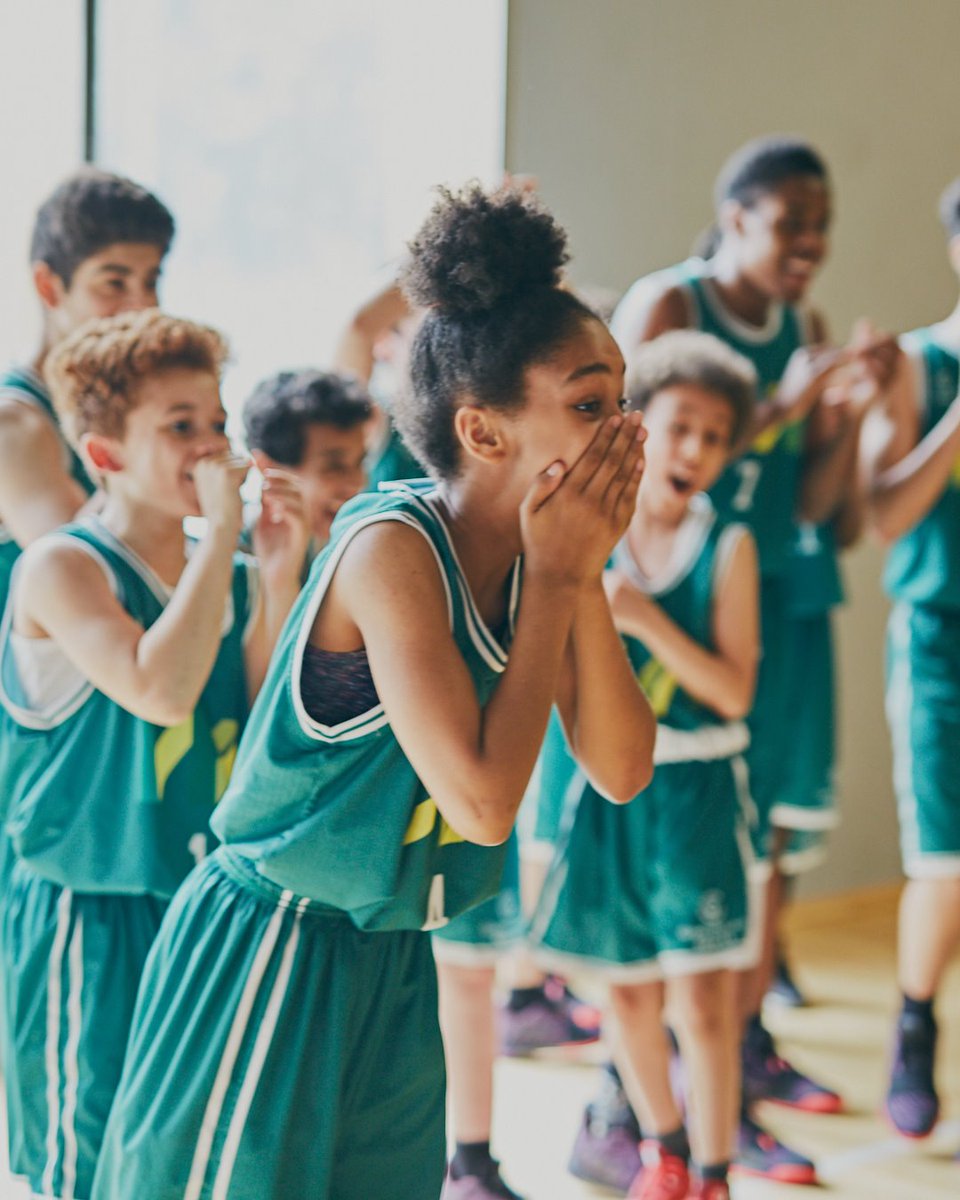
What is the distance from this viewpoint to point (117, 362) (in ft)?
6.15

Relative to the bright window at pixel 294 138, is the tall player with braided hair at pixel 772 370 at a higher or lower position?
lower

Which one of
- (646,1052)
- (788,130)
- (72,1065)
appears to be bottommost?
(646,1052)

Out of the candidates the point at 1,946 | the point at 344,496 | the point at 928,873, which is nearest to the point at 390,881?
the point at 1,946

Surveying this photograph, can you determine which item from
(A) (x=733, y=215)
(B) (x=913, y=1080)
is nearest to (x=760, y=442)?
(A) (x=733, y=215)

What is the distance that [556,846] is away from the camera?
7.84 ft

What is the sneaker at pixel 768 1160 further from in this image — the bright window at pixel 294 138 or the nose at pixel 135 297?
the bright window at pixel 294 138

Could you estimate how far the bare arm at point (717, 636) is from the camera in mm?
2250

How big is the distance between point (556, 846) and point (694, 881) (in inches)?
8.5

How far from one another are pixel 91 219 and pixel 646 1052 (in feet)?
4.60

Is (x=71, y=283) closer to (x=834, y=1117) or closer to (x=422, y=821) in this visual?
(x=422, y=821)

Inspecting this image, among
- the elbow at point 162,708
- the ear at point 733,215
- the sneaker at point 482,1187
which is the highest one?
the ear at point 733,215

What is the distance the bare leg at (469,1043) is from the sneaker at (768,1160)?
19.6 inches

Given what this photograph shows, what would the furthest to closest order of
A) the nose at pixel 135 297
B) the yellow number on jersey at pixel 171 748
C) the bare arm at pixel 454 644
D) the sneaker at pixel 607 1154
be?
the sneaker at pixel 607 1154
the nose at pixel 135 297
the yellow number on jersey at pixel 171 748
the bare arm at pixel 454 644

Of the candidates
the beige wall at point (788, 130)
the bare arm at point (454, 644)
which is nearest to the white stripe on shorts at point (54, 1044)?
the bare arm at point (454, 644)
